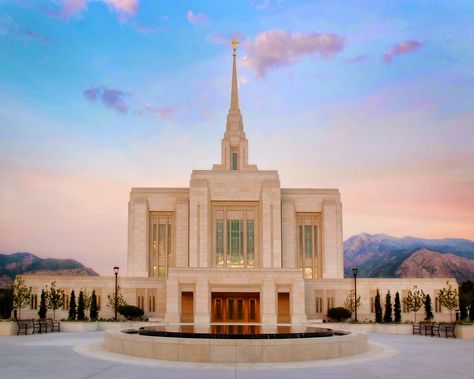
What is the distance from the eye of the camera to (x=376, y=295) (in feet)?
168

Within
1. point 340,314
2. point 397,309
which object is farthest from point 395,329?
point 340,314

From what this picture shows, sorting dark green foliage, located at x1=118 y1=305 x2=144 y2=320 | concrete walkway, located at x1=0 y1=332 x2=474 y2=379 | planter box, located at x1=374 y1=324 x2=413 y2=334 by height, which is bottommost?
planter box, located at x1=374 y1=324 x2=413 y2=334

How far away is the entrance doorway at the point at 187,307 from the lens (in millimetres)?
48625

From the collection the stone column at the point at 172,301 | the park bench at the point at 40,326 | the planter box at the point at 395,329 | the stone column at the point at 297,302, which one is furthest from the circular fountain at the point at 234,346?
the stone column at the point at 297,302

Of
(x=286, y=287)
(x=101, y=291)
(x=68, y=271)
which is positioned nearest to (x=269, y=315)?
(x=286, y=287)

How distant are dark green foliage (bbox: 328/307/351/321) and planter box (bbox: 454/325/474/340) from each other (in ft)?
55.0

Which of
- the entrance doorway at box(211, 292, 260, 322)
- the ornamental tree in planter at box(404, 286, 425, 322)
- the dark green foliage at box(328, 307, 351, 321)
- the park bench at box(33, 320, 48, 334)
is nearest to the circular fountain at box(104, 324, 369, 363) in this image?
the park bench at box(33, 320, 48, 334)

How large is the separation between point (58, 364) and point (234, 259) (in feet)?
132

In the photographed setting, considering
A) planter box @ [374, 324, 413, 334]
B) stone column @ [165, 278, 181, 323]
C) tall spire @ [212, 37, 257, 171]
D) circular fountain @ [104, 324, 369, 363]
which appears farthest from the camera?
tall spire @ [212, 37, 257, 171]

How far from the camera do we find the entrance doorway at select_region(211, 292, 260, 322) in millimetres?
Answer: 50469

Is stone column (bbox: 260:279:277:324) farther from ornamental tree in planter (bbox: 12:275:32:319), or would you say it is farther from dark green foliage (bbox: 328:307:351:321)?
ornamental tree in planter (bbox: 12:275:32:319)

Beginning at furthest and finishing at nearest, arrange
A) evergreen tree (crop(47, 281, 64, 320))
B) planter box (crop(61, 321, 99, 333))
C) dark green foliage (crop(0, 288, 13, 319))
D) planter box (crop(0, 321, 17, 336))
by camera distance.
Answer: dark green foliage (crop(0, 288, 13, 319))
evergreen tree (crop(47, 281, 64, 320))
planter box (crop(61, 321, 99, 333))
planter box (crop(0, 321, 17, 336))

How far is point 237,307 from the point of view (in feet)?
166

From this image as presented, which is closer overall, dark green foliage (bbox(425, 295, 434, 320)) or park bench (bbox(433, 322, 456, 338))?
park bench (bbox(433, 322, 456, 338))
